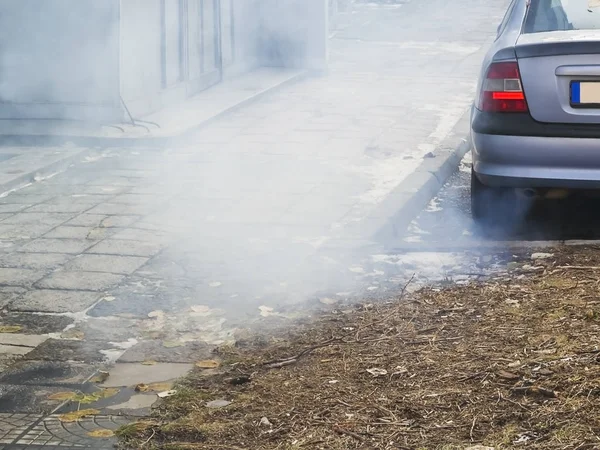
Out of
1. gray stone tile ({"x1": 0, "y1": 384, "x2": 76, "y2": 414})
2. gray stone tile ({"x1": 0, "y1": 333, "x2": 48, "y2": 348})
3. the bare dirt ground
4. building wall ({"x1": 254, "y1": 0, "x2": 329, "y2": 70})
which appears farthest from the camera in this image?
building wall ({"x1": 254, "y1": 0, "x2": 329, "y2": 70})

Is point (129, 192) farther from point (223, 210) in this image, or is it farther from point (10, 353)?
point (10, 353)

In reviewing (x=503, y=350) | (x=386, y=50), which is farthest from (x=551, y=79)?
(x=386, y=50)

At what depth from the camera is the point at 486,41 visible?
16422mm

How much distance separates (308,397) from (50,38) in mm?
6169

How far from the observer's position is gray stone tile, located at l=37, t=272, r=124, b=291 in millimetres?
5117

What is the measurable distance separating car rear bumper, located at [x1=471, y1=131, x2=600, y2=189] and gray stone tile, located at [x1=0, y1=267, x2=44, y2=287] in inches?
91.2

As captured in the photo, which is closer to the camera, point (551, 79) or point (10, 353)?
point (10, 353)

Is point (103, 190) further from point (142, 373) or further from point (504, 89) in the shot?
point (142, 373)

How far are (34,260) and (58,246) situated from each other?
281mm

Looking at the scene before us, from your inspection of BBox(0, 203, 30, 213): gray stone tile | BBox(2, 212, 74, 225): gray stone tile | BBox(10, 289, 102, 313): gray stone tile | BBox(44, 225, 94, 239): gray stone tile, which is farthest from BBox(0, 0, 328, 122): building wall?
BBox(10, 289, 102, 313): gray stone tile

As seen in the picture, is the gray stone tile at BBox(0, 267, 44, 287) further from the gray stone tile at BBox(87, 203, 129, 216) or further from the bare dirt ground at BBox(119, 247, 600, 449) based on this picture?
the bare dirt ground at BBox(119, 247, 600, 449)

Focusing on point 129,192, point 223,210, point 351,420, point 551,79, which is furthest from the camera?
point 129,192

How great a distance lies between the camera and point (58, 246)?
19.1 feet

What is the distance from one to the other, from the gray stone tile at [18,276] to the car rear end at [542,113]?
90.8 inches
